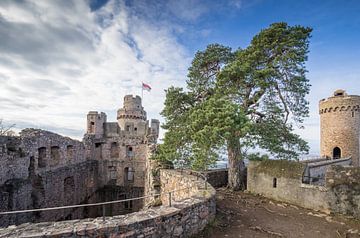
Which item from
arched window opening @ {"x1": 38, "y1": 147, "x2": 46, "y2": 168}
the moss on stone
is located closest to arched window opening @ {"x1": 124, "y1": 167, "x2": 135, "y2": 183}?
arched window opening @ {"x1": 38, "y1": 147, "x2": 46, "y2": 168}

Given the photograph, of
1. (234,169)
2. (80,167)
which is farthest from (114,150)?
(234,169)

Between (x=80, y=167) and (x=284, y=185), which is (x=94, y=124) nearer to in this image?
(x=80, y=167)

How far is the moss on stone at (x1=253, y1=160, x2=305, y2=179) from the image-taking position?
10.4 m

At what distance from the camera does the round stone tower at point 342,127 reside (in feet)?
84.2

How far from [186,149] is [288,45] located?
7.95m

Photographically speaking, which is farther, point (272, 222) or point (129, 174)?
point (129, 174)

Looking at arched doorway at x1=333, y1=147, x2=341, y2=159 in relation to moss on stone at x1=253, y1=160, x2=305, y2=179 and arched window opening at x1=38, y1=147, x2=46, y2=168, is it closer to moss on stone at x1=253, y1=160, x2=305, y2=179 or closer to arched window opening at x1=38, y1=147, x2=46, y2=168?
moss on stone at x1=253, y1=160, x2=305, y2=179

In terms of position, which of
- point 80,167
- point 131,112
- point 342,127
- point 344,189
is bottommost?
point 80,167

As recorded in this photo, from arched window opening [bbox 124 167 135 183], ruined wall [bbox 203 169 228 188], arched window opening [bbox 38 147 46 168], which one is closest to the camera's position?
ruined wall [bbox 203 169 228 188]

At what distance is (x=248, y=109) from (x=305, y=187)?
4.90 meters

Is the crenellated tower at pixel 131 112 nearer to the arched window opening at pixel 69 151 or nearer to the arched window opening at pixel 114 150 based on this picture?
the arched window opening at pixel 114 150

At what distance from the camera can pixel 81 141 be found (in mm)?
22469

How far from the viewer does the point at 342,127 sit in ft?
85.7

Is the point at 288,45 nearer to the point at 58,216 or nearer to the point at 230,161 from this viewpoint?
the point at 230,161
